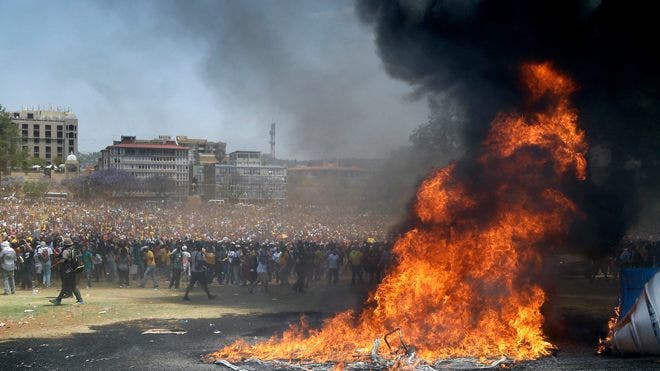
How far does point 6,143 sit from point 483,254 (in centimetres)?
6800

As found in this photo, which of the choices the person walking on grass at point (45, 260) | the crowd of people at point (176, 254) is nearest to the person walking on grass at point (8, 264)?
the crowd of people at point (176, 254)

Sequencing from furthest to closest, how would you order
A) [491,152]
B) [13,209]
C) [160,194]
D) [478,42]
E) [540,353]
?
[160,194] < [13,209] < [478,42] < [491,152] < [540,353]

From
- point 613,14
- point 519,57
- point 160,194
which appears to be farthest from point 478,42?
point 160,194

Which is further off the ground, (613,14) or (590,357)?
(613,14)

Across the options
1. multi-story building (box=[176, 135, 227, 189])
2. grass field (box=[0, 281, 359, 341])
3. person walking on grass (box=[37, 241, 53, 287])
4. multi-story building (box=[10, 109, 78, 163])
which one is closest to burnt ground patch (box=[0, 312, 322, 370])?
grass field (box=[0, 281, 359, 341])

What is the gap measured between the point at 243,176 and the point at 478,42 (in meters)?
84.6

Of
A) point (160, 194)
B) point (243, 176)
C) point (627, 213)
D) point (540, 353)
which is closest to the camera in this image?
point (540, 353)

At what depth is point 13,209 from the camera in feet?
130

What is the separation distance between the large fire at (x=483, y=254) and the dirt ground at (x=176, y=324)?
3.04 feet

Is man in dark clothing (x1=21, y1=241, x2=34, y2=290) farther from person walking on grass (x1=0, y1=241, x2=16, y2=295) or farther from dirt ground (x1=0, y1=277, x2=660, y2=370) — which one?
person walking on grass (x1=0, y1=241, x2=16, y2=295)

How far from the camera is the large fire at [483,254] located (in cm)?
1184

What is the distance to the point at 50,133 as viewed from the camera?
165 m

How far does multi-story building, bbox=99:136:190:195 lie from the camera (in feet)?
352

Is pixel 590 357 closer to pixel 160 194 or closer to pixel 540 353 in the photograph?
pixel 540 353
